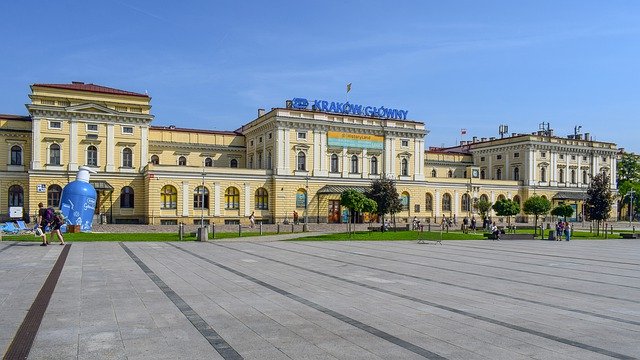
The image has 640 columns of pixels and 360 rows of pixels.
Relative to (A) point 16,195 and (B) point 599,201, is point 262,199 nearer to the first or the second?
(A) point 16,195

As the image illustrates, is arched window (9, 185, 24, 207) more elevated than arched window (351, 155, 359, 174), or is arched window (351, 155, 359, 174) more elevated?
arched window (351, 155, 359, 174)

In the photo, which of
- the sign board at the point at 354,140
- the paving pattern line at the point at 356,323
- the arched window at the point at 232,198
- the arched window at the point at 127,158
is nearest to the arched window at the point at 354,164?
the sign board at the point at 354,140

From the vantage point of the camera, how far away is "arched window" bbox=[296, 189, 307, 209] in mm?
58281

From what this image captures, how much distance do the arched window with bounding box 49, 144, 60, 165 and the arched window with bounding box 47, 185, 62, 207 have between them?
2.47 metres

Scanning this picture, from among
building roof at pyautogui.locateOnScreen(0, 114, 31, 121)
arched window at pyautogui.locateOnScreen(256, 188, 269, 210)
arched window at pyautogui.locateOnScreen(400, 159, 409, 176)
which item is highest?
building roof at pyautogui.locateOnScreen(0, 114, 31, 121)

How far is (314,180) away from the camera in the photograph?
194 ft

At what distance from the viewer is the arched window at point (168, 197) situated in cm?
5253

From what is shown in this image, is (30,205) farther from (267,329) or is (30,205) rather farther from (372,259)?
(267,329)

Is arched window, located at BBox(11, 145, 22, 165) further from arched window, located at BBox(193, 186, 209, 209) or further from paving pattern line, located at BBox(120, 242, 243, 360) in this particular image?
paving pattern line, located at BBox(120, 242, 243, 360)

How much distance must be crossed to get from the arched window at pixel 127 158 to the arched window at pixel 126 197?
248 centimetres

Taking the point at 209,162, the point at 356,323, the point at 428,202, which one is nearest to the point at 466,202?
the point at 428,202

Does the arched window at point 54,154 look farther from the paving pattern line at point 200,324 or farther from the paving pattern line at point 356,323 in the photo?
the paving pattern line at point 356,323

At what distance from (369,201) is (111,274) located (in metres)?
27.4

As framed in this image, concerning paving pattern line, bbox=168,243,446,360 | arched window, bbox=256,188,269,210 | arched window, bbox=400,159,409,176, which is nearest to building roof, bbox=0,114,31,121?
arched window, bbox=256,188,269,210
